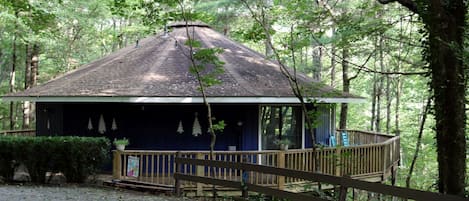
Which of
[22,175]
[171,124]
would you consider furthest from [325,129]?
[22,175]

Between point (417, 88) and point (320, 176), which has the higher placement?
point (417, 88)

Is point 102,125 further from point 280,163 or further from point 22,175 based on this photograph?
point 280,163

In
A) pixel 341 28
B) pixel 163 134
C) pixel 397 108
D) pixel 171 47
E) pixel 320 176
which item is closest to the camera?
pixel 320 176

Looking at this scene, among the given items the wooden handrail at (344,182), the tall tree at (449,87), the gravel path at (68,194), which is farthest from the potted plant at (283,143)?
the tall tree at (449,87)

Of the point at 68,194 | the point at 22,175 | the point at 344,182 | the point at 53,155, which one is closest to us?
the point at 344,182

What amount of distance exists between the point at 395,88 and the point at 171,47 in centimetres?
1509

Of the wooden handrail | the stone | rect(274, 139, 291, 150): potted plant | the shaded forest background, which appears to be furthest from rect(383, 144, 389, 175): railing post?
the stone

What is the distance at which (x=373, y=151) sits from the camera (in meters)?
12.1

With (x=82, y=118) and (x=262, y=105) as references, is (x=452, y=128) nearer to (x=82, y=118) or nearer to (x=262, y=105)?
(x=262, y=105)

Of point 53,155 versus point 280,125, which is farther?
point 280,125

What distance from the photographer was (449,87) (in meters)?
5.47

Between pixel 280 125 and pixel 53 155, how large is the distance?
654 cm

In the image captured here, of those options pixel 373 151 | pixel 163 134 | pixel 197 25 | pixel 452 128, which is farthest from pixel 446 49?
pixel 197 25

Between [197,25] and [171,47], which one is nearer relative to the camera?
[171,47]
